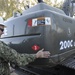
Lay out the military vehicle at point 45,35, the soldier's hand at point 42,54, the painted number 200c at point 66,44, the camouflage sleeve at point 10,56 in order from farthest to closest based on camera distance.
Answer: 1. the painted number 200c at point 66,44
2. the military vehicle at point 45,35
3. the soldier's hand at point 42,54
4. the camouflage sleeve at point 10,56

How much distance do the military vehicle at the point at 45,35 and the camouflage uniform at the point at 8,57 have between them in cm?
49

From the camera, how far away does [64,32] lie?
3.66 m

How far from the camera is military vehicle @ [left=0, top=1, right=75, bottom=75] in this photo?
329 centimetres

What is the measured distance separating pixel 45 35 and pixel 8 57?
79 centimetres

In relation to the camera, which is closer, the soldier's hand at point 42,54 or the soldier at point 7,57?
the soldier at point 7,57

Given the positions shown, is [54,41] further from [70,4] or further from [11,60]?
[70,4]

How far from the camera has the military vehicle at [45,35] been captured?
3285mm

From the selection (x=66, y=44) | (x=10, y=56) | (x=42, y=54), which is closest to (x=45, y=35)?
(x=42, y=54)

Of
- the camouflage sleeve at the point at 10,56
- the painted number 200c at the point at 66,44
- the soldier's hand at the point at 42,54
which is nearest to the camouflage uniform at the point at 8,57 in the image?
the camouflage sleeve at the point at 10,56

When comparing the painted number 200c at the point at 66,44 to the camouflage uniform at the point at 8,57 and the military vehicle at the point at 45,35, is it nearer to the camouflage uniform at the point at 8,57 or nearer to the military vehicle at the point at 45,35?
the military vehicle at the point at 45,35

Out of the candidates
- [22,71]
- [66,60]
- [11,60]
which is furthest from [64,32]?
[22,71]

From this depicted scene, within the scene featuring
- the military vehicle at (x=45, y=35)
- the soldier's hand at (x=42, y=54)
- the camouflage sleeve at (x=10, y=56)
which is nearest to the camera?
the camouflage sleeve at (x=10, y=56)

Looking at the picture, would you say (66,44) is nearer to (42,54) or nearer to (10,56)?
(42,54)

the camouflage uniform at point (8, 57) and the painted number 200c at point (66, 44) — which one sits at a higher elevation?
the painted number 200c at point (66, 44)
